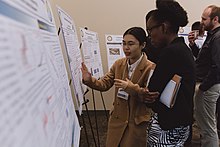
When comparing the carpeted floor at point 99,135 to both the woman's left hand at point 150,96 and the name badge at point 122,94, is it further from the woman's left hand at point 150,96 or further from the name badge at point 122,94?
the woman's left hand at point 150,96

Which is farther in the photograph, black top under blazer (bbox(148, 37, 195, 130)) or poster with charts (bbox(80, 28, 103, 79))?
poster with charts (bbox(80, 28, 103, 79))

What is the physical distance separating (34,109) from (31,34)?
0.16 meters

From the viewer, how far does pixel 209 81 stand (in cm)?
225

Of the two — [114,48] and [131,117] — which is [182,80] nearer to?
Result: [131,117]

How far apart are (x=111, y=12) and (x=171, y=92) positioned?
3099 mm

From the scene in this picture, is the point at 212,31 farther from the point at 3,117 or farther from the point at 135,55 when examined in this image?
the point at 3,117

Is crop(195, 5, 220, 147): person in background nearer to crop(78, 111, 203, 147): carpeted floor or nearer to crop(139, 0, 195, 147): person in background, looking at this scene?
crop(78, 111, 203, 147): carpeted floor

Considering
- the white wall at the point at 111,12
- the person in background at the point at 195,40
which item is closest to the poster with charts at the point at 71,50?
the person in background at the point at 195,40

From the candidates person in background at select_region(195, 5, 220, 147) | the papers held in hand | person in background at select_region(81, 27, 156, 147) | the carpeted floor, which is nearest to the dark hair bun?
the papers held in hand

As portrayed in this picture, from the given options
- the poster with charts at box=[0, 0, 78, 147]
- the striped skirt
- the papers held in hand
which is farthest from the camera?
the striped skirt

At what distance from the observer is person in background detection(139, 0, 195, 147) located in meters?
1.24

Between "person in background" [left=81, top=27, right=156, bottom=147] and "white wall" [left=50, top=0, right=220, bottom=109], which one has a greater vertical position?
"white wall" [left=50, top=0, right=220, bottom=109]

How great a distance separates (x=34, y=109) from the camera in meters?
0.44

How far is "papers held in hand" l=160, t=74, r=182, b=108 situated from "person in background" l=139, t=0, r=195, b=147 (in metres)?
0.02
